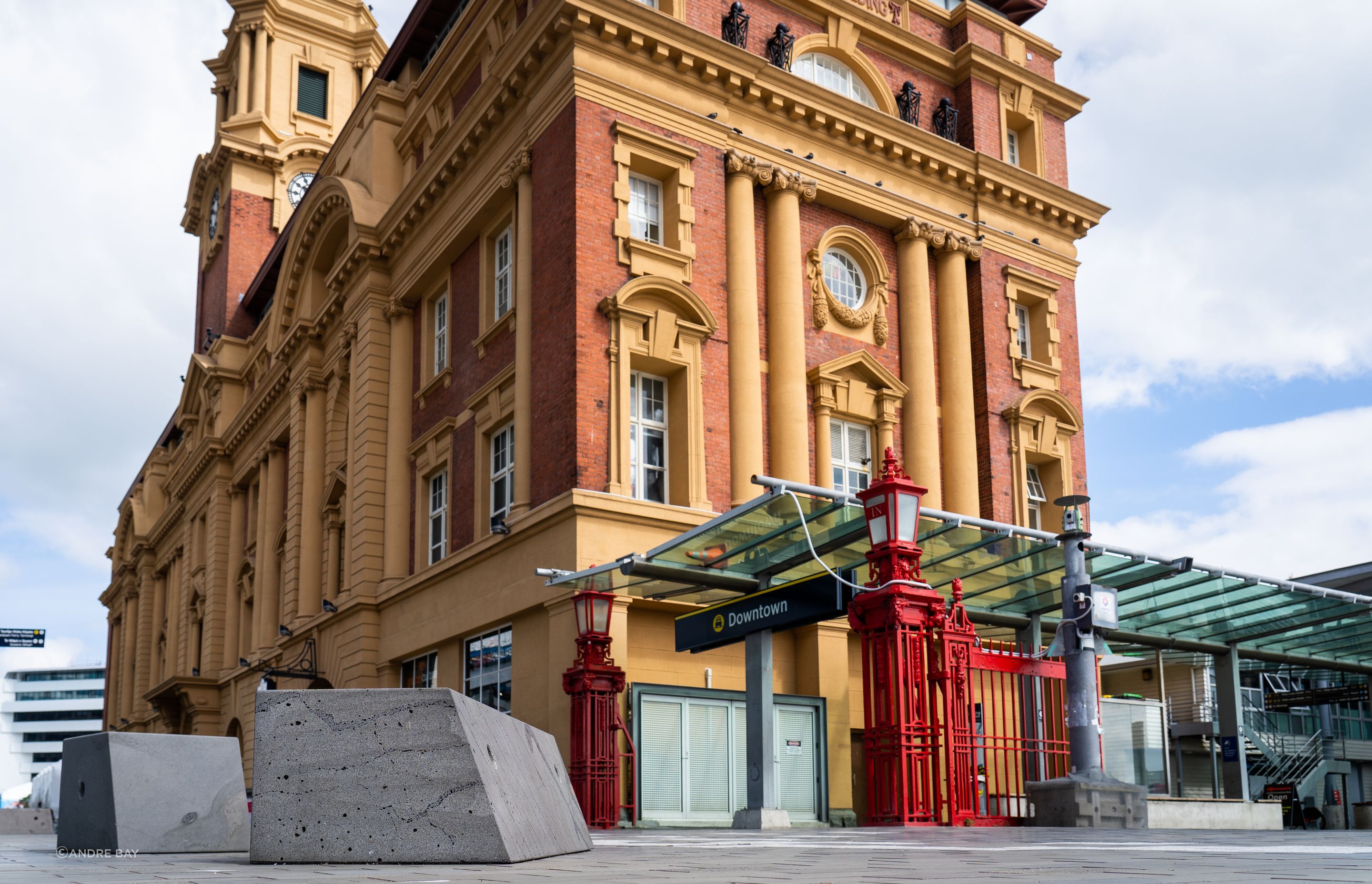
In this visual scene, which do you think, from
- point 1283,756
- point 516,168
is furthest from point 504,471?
point 1283,756

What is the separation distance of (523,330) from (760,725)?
10434 millimetres

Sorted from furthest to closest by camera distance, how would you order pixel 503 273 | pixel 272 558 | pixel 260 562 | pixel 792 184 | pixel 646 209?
1. pixel 260 562
2. pixel 272 558
3. pixel 503 273
4. pixel 792 184
5. pixel 646 209

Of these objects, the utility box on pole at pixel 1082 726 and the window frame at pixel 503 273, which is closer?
the utility box on pole at pixel 1082 726

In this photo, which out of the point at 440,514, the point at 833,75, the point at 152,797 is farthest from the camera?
the point at 833,75

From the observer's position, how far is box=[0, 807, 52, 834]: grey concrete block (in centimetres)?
2481

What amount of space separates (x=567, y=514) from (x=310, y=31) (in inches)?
1720

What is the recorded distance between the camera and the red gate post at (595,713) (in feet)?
60.5

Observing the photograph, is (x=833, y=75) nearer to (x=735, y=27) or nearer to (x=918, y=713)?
(x=735, y=27)

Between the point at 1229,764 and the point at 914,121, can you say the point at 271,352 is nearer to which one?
the point at 914,121

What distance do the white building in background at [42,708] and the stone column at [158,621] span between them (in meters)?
108

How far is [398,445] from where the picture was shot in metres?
29.8

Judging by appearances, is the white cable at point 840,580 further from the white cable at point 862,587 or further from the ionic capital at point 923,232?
the ionic capital at point 923,232

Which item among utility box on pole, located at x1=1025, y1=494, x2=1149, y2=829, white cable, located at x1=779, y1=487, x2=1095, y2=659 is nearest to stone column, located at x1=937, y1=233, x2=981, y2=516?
white cable, located at x1=779, y1=487, x2=1095, y2=659

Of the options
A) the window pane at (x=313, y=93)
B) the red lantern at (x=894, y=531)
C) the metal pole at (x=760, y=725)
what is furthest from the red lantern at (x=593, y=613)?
the window pane at (x=313, y=93)
